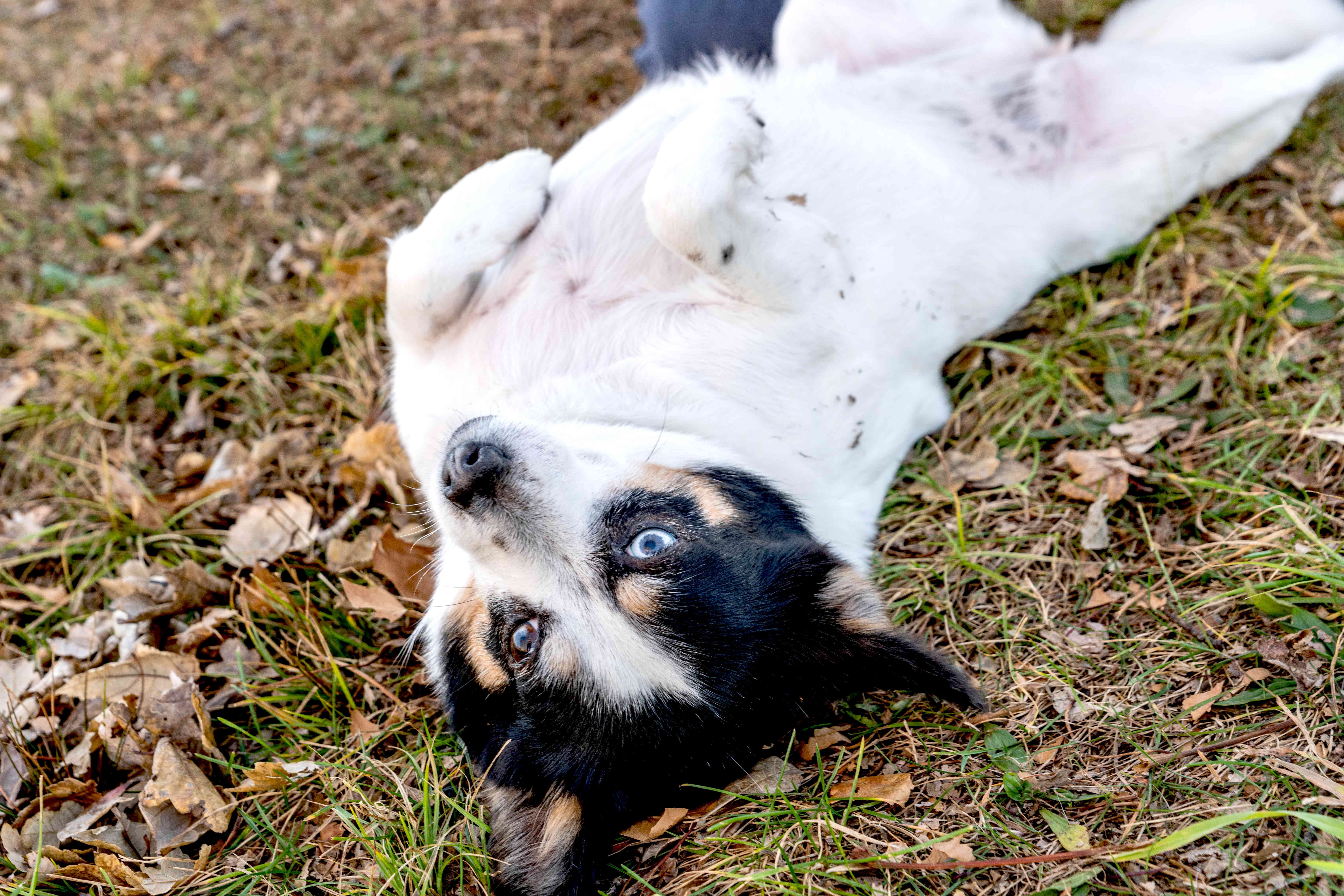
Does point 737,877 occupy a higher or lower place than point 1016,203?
lower

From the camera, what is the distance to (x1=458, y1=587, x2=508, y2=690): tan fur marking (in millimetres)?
2424

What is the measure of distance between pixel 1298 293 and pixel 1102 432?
911mm

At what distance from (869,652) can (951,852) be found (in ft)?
1.63

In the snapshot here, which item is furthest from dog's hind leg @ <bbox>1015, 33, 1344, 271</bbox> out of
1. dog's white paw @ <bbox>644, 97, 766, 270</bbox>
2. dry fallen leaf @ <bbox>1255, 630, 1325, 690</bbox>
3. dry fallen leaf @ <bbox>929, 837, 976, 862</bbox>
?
dry fallen leaf @ <bbox>929, 837, 976, 862</bbox>

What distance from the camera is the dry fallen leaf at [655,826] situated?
2340 mm

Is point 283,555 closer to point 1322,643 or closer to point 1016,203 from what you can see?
point 1016,203

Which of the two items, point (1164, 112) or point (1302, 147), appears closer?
point (1164, 112)

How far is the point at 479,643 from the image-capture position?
97.4 inches

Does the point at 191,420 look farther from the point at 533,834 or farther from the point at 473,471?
the point at 533,834

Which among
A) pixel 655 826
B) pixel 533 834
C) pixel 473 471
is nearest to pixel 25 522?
pixel 473 471

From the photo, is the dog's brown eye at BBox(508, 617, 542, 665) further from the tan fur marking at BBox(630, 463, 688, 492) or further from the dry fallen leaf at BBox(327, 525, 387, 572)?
the dry fallen leaf at BBox(327, 525, 387, 572)

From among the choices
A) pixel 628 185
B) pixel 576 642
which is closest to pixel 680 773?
pixel 576 642

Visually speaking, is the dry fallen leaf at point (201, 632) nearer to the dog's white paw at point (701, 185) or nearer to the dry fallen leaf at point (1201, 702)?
the dog's white paw at point (701, 185)

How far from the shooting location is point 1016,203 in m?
3.26
